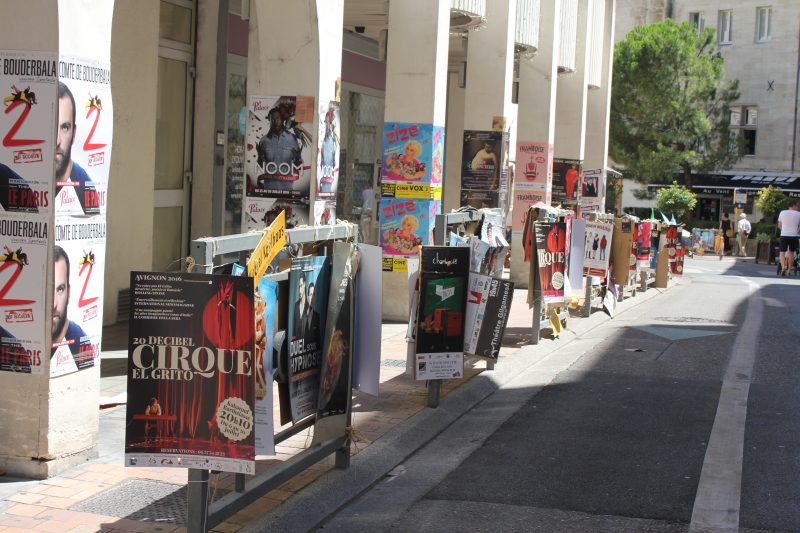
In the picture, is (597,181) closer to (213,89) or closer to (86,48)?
(213,89)

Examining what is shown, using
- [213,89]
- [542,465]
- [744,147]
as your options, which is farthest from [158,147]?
[744,147]

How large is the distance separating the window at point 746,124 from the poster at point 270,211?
140 ft

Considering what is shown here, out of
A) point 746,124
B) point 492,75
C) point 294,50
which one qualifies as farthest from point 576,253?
point 746,124

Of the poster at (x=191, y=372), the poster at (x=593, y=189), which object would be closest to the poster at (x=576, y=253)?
the poster at (x=191, y=372)

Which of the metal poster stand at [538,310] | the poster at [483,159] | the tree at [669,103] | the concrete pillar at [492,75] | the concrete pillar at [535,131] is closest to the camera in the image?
the metal poster stand at [538,310]

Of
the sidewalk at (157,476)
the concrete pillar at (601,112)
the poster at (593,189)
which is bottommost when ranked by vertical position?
the sidewalk at (157,476)

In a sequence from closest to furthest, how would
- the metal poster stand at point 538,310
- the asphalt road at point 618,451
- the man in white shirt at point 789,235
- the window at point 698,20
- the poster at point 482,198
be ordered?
the asphalt road at point 618,451
the metal poster stand at point 538,310
the poster at point 482,198
the man in white shirt at point 789,235
the window at point 698,20

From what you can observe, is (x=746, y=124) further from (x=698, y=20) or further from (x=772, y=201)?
(x=772, y=201)

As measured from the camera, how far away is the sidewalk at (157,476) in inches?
209

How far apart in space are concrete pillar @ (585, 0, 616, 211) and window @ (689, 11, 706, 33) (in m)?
26.3

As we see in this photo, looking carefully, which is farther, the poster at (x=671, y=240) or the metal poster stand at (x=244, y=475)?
the poster at (x=671, y=240)

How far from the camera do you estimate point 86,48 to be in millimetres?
6113

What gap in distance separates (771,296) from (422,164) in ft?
30.2

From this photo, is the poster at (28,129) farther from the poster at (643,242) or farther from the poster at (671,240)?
the poster at (671,240)
